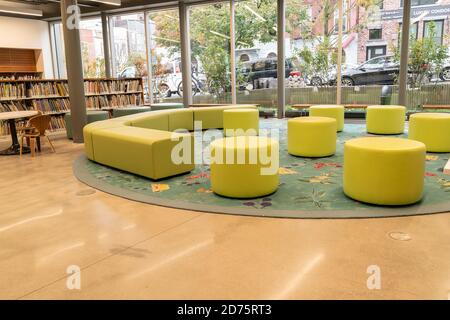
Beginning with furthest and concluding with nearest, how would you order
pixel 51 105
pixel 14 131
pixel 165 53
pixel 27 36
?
pixel 27 36 → pixel 165 53 → pixel 51 105 → pixel 14 131

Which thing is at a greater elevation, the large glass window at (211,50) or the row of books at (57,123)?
the large glass window at (211,50)

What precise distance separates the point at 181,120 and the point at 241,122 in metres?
1.30

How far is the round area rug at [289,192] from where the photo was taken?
11.4ft

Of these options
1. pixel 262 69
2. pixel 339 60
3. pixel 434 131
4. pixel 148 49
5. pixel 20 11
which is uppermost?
pixel 20 11

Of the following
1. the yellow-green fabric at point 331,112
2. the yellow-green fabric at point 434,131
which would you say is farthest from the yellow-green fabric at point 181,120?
the yellow-green fabric at point 434,131

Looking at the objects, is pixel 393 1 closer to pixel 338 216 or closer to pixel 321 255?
pixel 338 216

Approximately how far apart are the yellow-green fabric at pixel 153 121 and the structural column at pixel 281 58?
4026 millimetres

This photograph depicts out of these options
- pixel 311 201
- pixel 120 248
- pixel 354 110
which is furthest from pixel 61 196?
pixel 354 110

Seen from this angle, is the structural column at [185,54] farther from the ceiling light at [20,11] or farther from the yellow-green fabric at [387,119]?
the yellow-green fabric at [387,119]

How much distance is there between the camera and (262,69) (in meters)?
10.8

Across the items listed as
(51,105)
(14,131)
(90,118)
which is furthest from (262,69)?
(14,131)

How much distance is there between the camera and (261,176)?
3.87 meters

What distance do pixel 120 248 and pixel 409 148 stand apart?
2.64 meters

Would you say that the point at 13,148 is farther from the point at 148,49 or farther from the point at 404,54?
the point at 404,54
